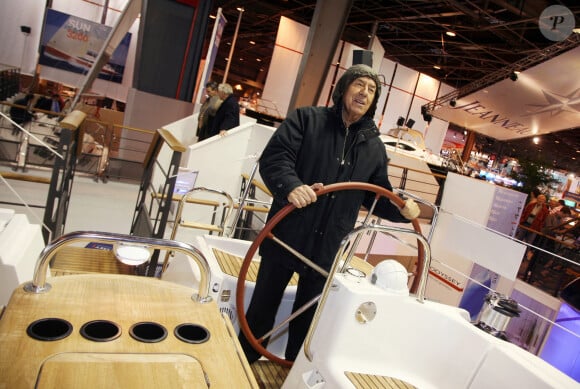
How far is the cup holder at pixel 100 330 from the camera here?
97cm

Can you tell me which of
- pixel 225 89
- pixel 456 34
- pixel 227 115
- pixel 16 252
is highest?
pixel 456 34

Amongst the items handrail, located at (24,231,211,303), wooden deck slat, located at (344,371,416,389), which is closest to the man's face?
handrail, located at (24,231,211,303)

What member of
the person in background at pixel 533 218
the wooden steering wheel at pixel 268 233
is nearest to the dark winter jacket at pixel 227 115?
the wooden steering wheel at pixel 268 233

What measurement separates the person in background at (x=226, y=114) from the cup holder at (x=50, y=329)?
16.3ft

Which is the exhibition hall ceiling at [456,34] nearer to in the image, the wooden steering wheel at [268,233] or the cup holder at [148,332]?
A: the wooden steering wheel at [268,233]

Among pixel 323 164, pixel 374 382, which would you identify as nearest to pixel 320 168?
pixel 323 164

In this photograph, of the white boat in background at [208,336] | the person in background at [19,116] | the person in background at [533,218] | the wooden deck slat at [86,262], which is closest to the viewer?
the white boat in background at [208,336]

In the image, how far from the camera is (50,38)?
10.7 m

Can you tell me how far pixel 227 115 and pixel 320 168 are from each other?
13.9ft

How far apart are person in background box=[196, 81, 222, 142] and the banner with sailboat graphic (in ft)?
21.7

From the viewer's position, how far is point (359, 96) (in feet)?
6.02

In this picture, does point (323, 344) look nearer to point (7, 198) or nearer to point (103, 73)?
point (7, 198)

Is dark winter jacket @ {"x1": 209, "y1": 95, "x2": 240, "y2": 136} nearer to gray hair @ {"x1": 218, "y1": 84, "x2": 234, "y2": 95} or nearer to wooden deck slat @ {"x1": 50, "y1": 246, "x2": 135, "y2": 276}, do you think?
gray hair @ {"x1": 218, "y1": 84, "x2": 234, "y2": 95}

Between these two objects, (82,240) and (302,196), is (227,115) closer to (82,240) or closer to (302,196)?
(302,196)
